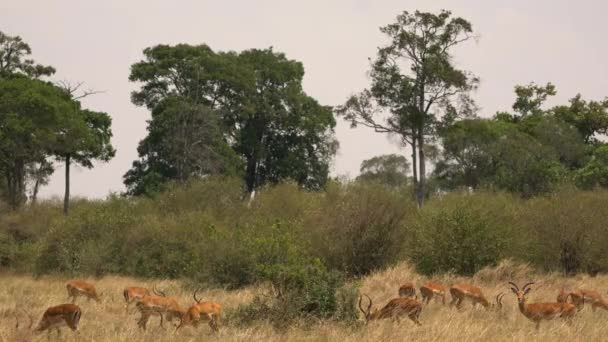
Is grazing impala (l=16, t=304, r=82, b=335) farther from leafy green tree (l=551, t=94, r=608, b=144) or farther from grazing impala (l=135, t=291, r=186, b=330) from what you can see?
leafy green tree (l=551, t=94, r=608, b=144)

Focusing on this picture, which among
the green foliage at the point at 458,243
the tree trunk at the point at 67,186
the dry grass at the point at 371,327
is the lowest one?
the dry grass at the point at 371,327

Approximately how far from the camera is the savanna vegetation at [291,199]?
62.0 feet

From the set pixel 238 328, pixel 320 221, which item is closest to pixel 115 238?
pixel 320 221

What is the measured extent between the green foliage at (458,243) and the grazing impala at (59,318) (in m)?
12.0

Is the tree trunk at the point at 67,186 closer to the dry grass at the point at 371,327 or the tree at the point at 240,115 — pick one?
the tree at the point at 240,115

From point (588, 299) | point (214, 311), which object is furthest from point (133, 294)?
point (588, 299)

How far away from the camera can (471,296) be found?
49.1ft

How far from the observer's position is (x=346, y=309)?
13719mm

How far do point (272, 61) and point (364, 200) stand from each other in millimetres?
30437

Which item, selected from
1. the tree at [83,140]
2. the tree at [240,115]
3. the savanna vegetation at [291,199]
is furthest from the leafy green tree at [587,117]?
the tree at [83,140]

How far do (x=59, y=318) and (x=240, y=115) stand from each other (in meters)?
36.4

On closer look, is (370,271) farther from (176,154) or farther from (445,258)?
(176,154)

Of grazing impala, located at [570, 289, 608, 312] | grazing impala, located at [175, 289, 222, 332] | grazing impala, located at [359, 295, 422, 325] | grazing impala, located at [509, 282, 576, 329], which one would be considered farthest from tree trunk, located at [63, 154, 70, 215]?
grazing impala, located at [509, 282, 576, 329]

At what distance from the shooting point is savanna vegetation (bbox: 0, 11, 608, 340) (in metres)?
18.9
